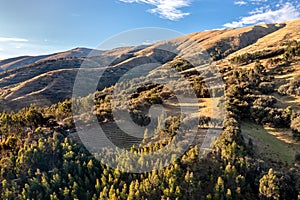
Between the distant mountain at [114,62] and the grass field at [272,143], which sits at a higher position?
the distant mountain at [114,62]

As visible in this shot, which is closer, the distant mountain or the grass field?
the grass field

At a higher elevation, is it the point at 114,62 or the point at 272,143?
the point at 114,62

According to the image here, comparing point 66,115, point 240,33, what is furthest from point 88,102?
point 240,33

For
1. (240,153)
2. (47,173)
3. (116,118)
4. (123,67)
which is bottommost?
(47,173)

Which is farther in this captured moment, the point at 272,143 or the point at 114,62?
the point at 114,62

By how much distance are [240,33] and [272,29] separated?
18.8 metres

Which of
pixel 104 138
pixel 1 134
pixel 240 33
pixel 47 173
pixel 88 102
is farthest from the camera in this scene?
pixel 240 33

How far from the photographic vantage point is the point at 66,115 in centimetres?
3666

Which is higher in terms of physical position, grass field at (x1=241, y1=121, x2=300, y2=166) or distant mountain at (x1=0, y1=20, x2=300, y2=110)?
distant mountain at (x1=0, y1=20, x2=300, y2=110)

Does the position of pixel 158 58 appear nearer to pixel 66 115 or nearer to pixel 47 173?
pixel 66 115

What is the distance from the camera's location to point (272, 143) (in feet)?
92.6

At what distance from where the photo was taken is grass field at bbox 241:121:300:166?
2547 cm

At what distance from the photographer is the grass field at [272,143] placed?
83.6 ft

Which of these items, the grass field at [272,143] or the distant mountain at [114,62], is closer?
the grass field at [272,143]
